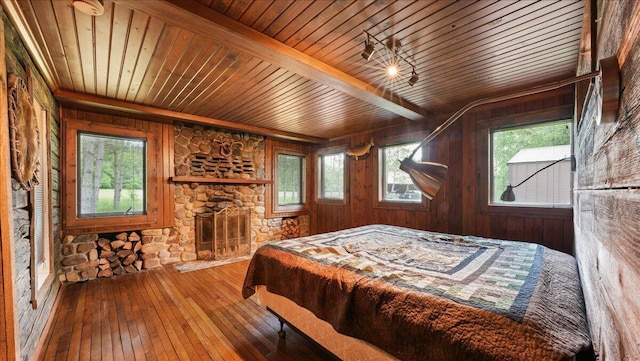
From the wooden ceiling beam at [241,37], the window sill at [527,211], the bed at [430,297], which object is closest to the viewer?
the bed at [430,297]

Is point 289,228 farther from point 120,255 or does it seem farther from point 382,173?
point 120,255

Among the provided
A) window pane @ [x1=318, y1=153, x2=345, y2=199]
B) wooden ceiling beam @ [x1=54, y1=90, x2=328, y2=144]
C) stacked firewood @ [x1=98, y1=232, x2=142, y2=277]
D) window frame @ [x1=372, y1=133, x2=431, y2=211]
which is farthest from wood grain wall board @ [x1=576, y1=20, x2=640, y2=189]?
stacked firewood @ [x1=98, y1=232, x2=142, y2=277]

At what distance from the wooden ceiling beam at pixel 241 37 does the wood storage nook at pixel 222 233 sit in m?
3.06

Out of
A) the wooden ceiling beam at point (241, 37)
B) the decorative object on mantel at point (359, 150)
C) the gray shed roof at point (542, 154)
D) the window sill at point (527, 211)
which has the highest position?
the wooden ceiling beam at point (241, 37)

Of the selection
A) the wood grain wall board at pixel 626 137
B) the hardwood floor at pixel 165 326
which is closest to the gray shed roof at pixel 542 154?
the wood grain wall board at pixel 626 137

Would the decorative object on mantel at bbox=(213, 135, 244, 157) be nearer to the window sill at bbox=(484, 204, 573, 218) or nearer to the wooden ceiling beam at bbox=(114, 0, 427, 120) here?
the wooden ceiling beam at bbox=(114, 0, 427, 120)

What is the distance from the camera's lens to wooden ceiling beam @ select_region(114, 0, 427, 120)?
58.9 inches

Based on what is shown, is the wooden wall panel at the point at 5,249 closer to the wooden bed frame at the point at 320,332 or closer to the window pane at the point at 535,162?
the wooden bed frame at the point at 320,332

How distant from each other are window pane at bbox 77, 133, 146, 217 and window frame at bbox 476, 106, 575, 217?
4811 mm

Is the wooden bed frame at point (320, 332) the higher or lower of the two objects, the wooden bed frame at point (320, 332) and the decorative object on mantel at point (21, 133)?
the lower

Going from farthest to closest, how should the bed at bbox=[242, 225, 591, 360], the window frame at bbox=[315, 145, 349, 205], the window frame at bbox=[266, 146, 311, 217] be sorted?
the window frame at bbox=[266, 146, 311, 217]
the window frame at bbox=[315, 145, 349, 205]
the bed at bbox=[242, 225, 591, 360]

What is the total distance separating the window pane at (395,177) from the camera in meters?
4.20

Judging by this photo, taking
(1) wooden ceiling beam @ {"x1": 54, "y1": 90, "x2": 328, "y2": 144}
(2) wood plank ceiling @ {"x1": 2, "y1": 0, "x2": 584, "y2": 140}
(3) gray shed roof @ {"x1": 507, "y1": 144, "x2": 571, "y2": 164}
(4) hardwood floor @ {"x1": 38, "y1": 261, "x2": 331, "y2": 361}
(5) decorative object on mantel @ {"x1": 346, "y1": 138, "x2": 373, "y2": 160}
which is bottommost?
(4) hardwood floor @ {"x1": 38, "y1": 261, "x2": 331, "y2": 361}

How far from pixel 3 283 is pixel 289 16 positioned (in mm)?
2279
